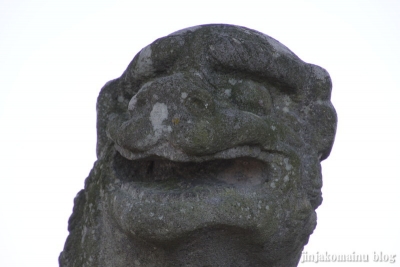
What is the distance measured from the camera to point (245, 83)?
2574 millimetres

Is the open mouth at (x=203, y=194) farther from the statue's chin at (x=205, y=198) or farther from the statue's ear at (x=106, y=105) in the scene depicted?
the statue's ear at (x=106, y=105)

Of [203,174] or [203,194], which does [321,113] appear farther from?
[203,194]

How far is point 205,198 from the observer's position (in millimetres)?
2322

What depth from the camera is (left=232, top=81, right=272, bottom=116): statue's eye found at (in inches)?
100

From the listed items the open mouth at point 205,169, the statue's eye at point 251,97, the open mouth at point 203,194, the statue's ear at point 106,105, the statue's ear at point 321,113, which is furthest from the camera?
the statue's ear at point 106,105

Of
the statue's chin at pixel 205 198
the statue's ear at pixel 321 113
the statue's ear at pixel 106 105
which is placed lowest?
the statue's chin at pixel 205 198

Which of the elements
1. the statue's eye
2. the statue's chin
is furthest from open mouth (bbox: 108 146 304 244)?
the statue's eye

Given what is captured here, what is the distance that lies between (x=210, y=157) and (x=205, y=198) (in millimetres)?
160

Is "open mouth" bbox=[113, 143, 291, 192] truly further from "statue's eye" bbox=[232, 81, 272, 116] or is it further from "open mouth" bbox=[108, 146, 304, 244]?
"statue's eye" bbox=[232, 81, 272, 116]

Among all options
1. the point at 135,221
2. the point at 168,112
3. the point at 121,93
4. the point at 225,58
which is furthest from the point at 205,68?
the point at 135,221

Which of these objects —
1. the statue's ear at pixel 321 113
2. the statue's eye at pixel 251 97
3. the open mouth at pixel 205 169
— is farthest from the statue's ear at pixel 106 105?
the statue's ear at pixel 321 113

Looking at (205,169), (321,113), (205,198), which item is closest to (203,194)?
(205,198)

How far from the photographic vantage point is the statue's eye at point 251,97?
2547 mm

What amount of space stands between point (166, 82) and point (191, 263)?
0.69m
